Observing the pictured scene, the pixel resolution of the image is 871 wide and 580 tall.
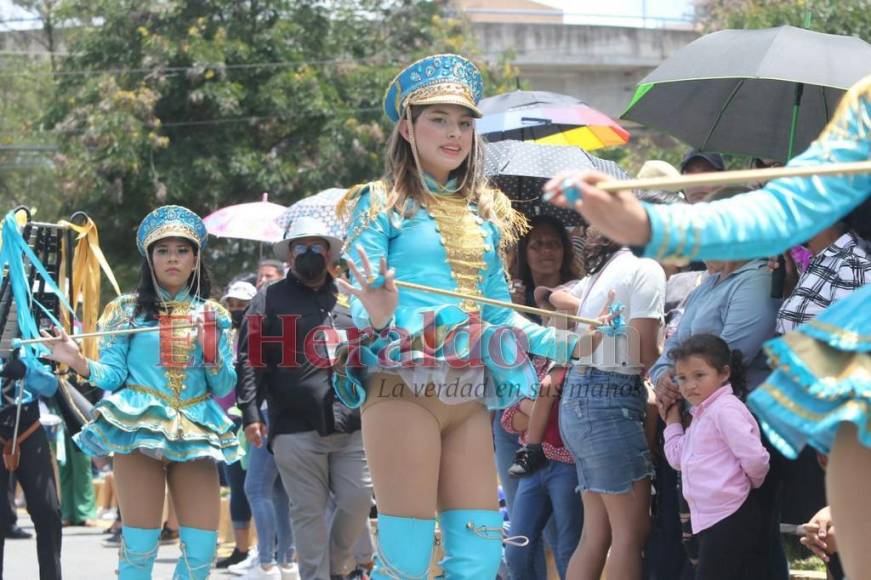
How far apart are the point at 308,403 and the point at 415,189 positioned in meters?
3.06

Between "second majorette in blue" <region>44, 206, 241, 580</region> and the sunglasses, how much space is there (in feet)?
2.83

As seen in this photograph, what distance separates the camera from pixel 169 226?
7.03m

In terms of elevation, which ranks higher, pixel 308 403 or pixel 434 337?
pixel 434 337

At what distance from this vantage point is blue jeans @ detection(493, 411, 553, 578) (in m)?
6.81

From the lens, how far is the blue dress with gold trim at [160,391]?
665 centimetres

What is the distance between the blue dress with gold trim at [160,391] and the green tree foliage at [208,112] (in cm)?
1176

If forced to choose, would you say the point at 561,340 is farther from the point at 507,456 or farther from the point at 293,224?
the point at 293,224

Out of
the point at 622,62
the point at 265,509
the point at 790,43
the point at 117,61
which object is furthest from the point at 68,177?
the point at 790,43

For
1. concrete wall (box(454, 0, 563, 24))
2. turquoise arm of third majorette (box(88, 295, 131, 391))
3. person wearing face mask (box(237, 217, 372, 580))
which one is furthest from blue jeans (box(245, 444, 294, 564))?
concrete wall (box(454, 0, 563, 24))

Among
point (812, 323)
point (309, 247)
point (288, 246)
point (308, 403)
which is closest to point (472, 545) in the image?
point (812, 323)

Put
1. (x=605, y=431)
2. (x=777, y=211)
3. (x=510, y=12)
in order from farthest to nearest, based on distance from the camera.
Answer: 1. (x=510, y=12)
2. (x=605, y=431)
3. (x=777, y=211)

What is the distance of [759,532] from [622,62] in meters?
22.9

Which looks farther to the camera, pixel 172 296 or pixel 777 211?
pixel 172 296

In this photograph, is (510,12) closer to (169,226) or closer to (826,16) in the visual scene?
(826,16)
